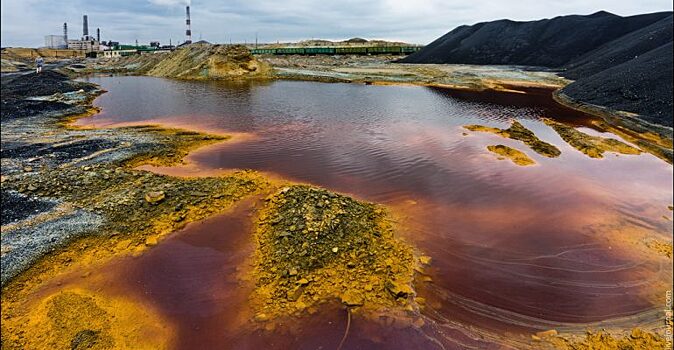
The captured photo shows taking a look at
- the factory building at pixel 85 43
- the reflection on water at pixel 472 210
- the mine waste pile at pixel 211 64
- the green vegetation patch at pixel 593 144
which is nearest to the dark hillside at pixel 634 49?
the reflection on water at pixel 472 210

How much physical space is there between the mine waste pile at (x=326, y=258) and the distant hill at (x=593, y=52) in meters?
23.7

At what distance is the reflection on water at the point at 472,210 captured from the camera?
337 inches

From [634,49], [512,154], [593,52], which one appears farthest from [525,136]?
[593,52]

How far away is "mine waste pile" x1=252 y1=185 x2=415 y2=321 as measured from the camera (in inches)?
339

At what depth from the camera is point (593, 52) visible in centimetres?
6003

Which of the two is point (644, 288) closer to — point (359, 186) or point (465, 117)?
point (359, 186)

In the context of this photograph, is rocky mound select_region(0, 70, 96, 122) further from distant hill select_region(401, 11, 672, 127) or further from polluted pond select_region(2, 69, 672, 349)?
distant hill select_region(401, 11, 672, 127)

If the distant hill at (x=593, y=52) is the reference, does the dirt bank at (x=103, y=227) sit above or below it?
below

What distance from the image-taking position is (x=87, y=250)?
10258 mm

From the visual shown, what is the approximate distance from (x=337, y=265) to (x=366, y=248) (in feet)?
3.67

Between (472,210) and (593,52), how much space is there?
63.9 metres

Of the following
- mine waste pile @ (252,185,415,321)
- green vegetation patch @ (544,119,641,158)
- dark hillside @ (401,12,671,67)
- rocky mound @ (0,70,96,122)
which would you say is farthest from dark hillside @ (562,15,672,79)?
rocky mound @ (0,70,96,122)

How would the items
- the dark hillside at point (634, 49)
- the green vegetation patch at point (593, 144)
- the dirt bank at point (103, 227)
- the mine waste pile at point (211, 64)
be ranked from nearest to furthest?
the dirt bank at point (103, 227) < the green vegetation patch at point (593, 144) < the dark hillside at point (634, 49) < the mine waste pile at point (211, 64)

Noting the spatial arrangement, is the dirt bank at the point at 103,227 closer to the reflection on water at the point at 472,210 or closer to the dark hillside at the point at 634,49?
the reflection on water at the point at 472,210
